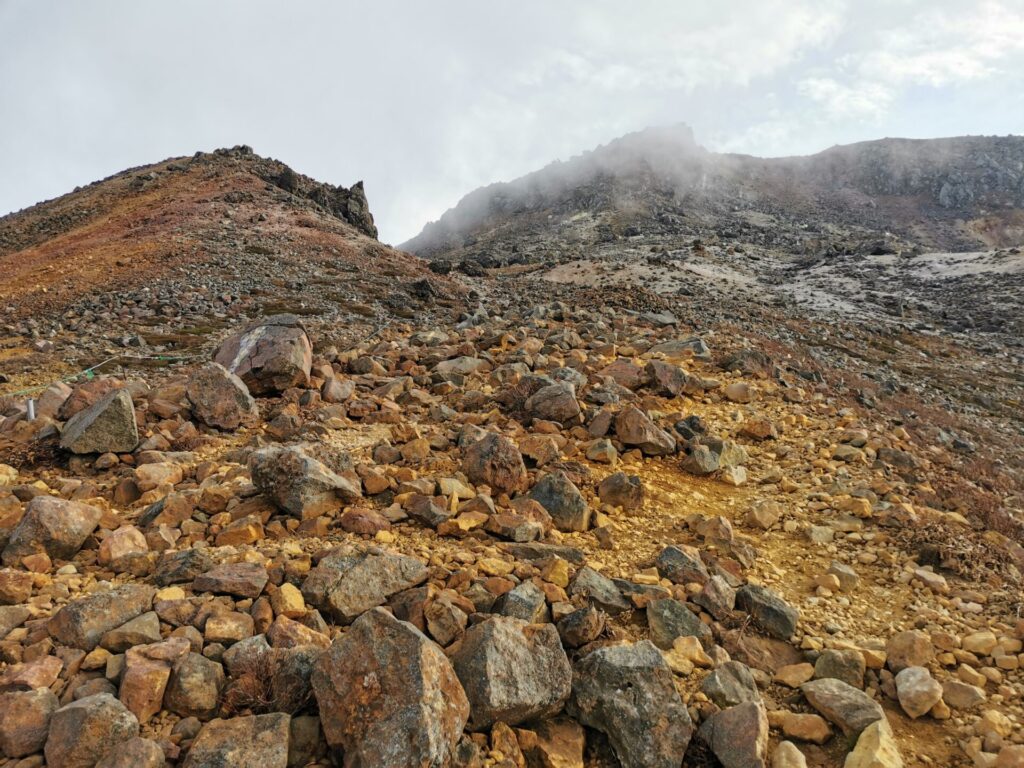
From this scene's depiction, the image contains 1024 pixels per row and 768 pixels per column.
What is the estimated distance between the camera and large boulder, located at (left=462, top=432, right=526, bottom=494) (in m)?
6.75

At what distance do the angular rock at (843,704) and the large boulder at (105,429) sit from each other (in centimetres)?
754

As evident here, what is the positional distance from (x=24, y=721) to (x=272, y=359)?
7173 mm

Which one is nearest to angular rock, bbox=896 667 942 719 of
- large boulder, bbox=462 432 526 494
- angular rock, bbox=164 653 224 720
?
large boulder, bbox=462 432 526 494

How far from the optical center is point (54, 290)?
908 inches

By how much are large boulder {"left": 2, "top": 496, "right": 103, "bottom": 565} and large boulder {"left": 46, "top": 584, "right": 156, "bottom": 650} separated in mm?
1295

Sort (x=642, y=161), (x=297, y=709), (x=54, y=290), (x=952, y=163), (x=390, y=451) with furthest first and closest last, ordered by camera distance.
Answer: (x=642, y=161), (x=952, y=163), (x=54, y=290), (x=390, y=451), (x=297, y=709)

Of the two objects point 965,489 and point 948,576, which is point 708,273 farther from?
point 948,576

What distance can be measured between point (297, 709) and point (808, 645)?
153 inches

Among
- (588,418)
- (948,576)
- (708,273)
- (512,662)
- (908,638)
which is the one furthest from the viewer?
(708,273)

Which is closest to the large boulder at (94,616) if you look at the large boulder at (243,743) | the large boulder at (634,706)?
the large boulder at (243,743)

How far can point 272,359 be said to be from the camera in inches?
383

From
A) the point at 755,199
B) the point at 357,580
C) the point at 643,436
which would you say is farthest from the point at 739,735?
the point at 755,199

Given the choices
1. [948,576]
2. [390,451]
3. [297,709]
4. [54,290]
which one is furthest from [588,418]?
[54,290]

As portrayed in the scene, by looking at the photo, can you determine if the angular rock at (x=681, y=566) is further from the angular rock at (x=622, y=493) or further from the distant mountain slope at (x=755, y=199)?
the distant mountain slope at (x=755, y=199)
